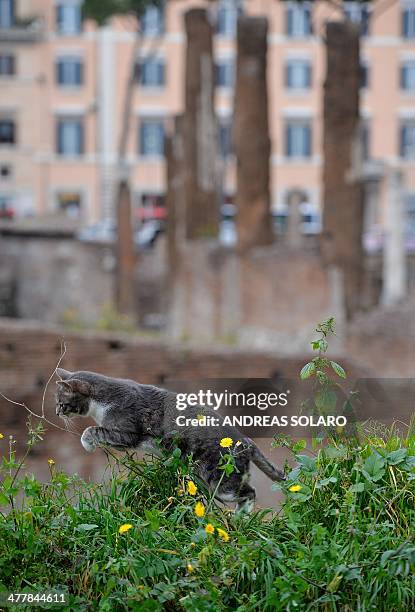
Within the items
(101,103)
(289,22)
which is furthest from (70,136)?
(289,22)

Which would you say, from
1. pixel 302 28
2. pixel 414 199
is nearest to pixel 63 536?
pixel 414 199

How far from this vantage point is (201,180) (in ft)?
81.3

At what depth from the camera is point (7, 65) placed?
2015 inches

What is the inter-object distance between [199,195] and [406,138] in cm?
2338

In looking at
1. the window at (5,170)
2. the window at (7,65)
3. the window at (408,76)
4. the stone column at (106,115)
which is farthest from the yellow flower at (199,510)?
the window at (7,65)

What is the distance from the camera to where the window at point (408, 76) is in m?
46.3

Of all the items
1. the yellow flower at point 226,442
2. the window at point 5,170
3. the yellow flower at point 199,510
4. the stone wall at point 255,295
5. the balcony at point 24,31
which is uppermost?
the balcony at point 24,31

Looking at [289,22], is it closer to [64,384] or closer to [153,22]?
[153,22]

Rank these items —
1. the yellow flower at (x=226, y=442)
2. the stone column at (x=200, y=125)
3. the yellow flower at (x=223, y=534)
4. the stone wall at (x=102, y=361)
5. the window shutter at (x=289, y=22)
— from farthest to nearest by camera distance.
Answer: the window shutter at (x=289, y=22) → the stone column at (x=200, y=125) → the stone wall at (x=102, y=361) → the yellow flower at (x=226, y=442) → the yellow flower at (x=223, y=534)

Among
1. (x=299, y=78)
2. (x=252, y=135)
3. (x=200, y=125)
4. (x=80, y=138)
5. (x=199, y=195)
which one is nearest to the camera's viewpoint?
(x=252, y=135)

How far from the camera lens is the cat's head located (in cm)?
535

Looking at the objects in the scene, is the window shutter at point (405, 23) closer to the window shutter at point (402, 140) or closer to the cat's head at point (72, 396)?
the window shutter at point (402, 140)

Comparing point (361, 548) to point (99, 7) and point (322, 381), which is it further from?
point (99, 7)

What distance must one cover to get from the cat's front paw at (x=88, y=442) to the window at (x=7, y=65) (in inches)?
1843
